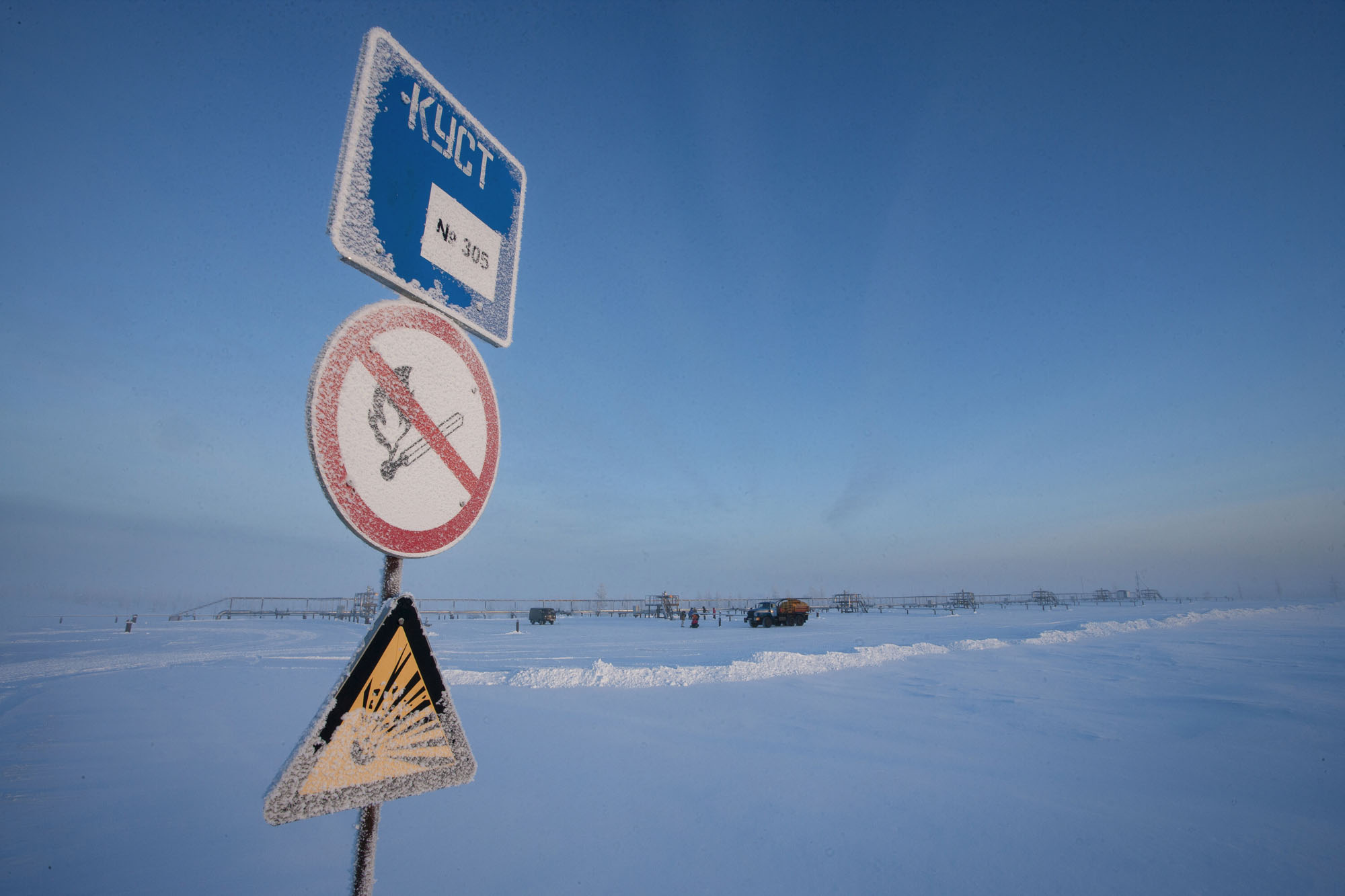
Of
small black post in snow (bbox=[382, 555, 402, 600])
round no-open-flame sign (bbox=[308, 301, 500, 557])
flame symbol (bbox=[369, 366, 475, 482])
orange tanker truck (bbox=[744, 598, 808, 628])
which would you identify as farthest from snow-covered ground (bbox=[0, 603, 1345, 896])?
orange tanker truck (bbox=[744, 598, 808, 628])

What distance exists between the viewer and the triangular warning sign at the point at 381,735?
1058mm

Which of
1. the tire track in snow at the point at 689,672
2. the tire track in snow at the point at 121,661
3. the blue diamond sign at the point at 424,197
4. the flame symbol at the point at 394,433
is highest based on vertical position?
the blue diamond sign at the point at 424,197

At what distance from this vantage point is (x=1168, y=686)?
10188 millimetres

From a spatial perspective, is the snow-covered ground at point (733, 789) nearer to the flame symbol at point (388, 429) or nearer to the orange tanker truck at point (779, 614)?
the flame symbol at point (388, 429)

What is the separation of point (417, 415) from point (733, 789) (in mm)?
5222

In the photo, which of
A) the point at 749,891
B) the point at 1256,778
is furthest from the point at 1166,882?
the point at 1256,778

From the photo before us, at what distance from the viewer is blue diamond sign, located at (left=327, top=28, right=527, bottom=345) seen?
4.63ft

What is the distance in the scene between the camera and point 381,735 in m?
1.20

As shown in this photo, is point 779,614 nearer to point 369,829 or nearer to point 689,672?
point 689,672

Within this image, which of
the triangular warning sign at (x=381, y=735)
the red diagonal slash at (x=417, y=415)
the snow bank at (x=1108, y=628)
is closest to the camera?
the triangular warning sign at (x=381, y=735)

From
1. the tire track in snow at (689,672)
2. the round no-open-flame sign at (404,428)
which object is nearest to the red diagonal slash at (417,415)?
the round no-open-flame sign at (404,428)

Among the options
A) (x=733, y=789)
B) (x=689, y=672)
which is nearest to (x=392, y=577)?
(x=733, y=789)

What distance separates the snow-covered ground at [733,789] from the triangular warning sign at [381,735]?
318 cm

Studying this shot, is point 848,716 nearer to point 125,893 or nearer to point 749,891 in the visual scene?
point 749,891
